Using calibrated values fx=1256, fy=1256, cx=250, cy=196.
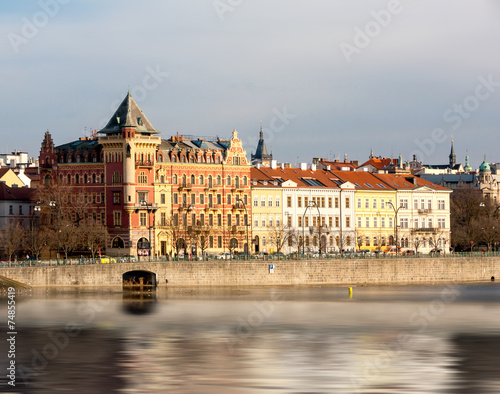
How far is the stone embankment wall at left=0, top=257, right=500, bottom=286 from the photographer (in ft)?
332

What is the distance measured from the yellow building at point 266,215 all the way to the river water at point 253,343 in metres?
38.0

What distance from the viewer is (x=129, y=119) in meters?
122

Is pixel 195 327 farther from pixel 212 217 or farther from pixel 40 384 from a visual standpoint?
pixel 212 217

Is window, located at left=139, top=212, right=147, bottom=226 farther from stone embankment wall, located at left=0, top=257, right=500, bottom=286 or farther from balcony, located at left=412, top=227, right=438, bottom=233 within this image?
balcony, located at left=412, top=227, right=438, bottom=233

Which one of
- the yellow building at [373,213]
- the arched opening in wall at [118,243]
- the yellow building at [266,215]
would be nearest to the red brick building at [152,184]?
the arched opening in wall at [118,243]

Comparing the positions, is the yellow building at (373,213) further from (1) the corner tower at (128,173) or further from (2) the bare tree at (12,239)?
(2) the bare tree at (12,239)

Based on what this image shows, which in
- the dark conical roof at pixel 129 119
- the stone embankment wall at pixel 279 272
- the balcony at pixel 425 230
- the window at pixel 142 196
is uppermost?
the dark conical roof at pixel 129 119

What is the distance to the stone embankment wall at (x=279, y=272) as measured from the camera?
332 ft

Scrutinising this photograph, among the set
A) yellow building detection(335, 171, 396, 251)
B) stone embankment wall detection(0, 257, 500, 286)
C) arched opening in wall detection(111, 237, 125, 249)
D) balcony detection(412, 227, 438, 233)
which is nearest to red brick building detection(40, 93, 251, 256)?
arched opening in wall detection(111, 237, 125, 249)

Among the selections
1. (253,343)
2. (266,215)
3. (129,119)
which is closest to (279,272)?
(129,119)

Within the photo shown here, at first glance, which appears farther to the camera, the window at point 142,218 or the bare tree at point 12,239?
the window at point 142,218

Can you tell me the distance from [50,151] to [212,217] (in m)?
17.9

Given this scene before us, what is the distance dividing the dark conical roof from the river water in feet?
97.7

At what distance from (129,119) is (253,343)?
64774 mm
